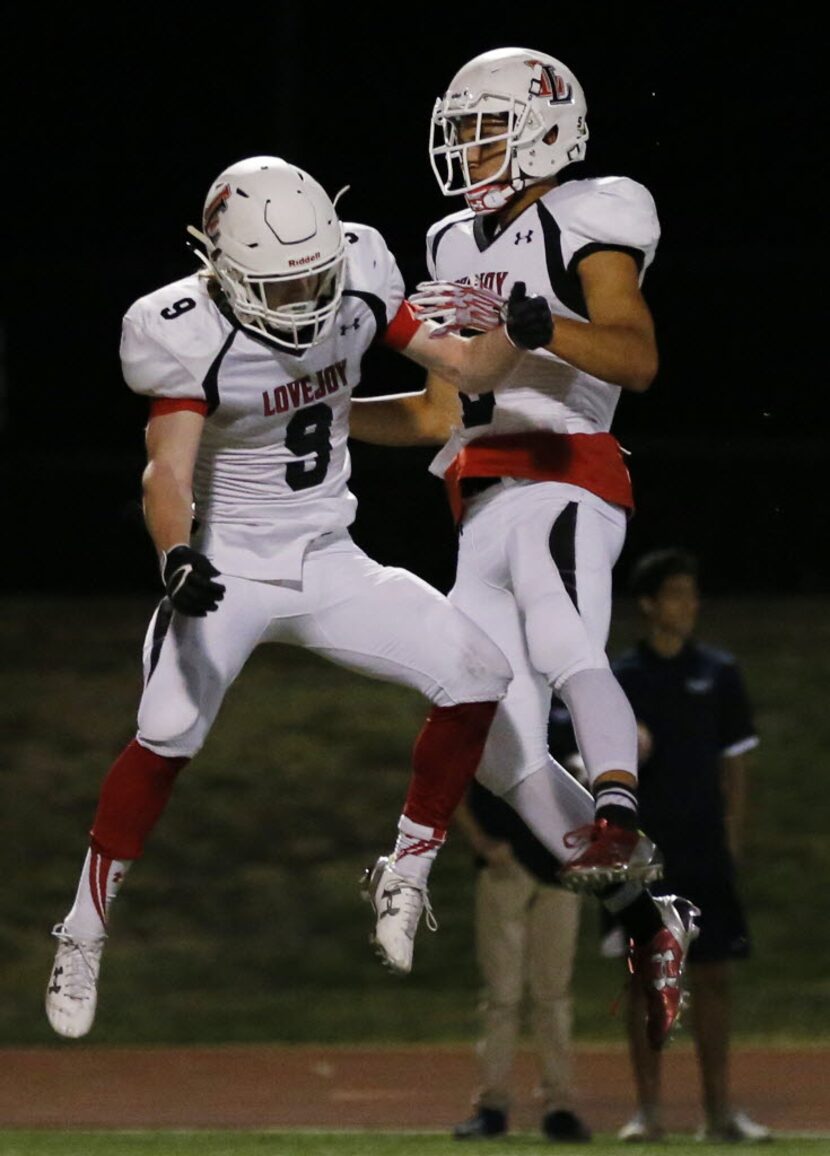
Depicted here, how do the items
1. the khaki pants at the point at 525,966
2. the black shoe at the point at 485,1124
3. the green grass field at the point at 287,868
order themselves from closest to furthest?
the black shoe at the point at 485,1124 < the khaki pants at the point at 525,966 < the green grass field at the point at 287,868

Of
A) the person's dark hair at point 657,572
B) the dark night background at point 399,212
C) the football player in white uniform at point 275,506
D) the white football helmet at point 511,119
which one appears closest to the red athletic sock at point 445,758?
the football player in white uniform at point 275,506

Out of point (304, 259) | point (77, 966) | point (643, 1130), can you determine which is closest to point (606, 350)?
point (304, 259)

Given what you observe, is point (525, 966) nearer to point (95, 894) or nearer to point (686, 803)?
point (686, 803)

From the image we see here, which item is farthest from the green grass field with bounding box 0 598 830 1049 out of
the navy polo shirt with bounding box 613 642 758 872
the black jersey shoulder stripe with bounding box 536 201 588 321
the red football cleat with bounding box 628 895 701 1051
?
the black jersey shoulder stripe with bounding box 536 201 588 321

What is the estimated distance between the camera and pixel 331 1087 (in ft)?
28.8

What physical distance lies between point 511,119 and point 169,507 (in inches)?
44.0

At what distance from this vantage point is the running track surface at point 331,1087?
824 cm

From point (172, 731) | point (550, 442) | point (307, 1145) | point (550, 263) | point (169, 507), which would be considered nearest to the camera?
point (169, 507)

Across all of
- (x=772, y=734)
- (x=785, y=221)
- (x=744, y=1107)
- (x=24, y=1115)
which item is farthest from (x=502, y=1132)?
(x=785, y=221)

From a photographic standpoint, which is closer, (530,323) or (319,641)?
(530,323)

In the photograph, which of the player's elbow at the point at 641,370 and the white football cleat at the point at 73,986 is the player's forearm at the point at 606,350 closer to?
the player's elbow at the point at 641,370

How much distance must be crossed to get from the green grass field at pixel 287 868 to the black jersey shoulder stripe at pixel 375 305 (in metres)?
4.73

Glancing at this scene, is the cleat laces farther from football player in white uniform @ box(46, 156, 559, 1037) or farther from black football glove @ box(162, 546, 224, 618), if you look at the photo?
black football glove @ box(162, 546, 224, 618)

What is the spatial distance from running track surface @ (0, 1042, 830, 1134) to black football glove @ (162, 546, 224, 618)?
3.55 m
